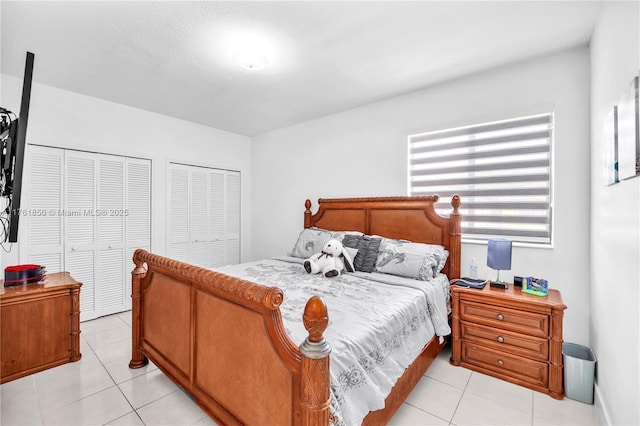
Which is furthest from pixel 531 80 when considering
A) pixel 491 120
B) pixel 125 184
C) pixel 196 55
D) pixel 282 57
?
pixel 125 184

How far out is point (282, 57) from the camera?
93.0 inches

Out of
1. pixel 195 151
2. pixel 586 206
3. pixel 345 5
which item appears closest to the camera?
pixel 345 5

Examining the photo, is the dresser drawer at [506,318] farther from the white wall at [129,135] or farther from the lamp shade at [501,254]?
the white wall at [129,135]

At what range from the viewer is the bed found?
41.4 inches

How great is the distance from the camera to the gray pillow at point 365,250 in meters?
2.75

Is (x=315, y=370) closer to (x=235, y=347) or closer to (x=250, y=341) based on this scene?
(x=250, y=341)

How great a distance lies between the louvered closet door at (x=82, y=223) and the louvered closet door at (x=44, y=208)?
65 millimetres

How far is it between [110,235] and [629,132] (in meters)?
4.45

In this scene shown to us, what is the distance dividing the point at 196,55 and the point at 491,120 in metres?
2.66

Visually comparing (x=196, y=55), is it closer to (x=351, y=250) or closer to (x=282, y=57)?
(x=282, y=57)

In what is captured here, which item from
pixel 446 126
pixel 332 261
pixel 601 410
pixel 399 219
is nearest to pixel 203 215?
pixel 332 261

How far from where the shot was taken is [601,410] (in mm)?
1693

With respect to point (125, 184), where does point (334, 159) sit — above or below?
above

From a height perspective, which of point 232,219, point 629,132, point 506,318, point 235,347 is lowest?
point 506,318
